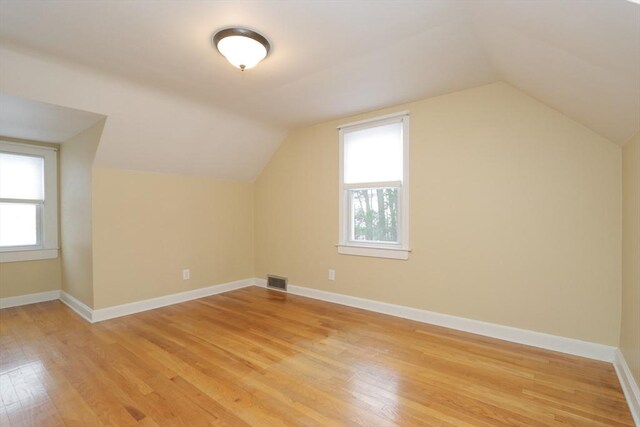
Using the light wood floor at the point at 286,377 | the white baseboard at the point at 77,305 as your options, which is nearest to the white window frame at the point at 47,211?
the white baseboard at the point at 77,305

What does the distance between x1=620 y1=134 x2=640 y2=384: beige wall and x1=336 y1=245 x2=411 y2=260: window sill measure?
5.50 feet

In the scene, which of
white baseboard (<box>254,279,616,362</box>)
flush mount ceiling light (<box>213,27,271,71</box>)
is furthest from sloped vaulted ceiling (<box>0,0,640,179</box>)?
white baseboard (<box>254,279,616,362</box>)

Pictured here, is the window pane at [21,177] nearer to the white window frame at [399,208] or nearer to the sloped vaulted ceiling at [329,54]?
the sloped vaulted ceiling at [329,54]

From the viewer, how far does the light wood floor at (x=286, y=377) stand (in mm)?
1718

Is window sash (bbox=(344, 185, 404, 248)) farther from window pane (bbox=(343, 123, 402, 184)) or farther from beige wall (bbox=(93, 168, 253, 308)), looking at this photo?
beige wall (bbox=(93, 168, 253, 308))

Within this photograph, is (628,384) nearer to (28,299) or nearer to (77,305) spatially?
(77,305)

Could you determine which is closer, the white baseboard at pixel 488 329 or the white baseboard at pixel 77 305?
the white baseboard at pixel 488 329

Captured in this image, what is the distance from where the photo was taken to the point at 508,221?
107 inches

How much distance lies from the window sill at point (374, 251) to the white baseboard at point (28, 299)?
3.93 metres

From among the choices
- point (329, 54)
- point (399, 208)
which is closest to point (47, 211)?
point (329, 54)

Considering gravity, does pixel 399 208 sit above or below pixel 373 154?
below

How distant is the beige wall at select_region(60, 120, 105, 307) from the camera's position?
3.28 m

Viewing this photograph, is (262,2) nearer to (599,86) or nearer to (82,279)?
(599,86)

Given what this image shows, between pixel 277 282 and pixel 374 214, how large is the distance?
1.89 m
